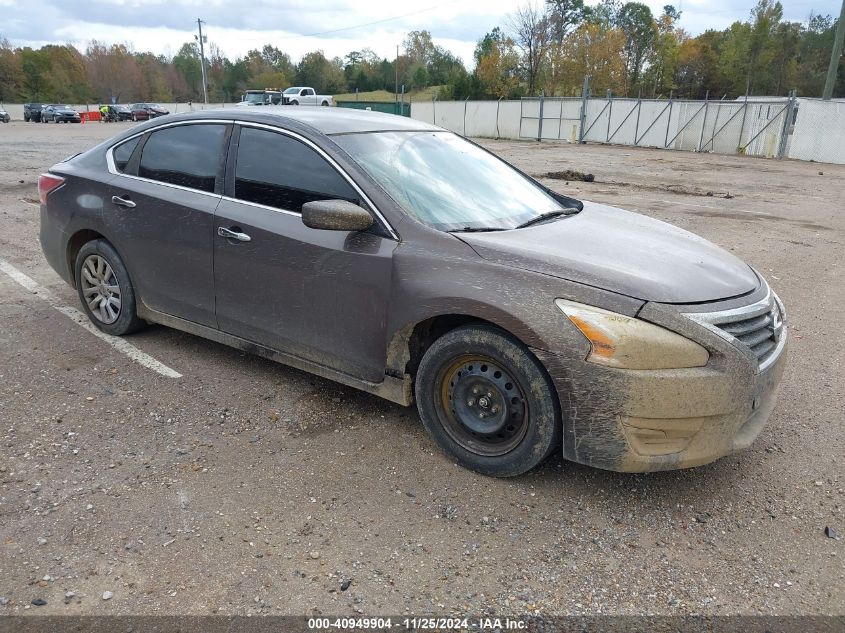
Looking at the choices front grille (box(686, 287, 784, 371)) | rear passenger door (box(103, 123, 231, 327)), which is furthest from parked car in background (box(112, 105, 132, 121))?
front grille (box(686, 287, 784, 371))

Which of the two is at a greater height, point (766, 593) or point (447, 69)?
point (447, 69)

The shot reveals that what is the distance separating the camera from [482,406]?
3.02 m

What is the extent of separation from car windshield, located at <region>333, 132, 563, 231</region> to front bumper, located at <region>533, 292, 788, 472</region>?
101 centimetres

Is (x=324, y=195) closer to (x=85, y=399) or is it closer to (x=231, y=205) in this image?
(x=231, y=205)

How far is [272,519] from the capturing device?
2.75 m

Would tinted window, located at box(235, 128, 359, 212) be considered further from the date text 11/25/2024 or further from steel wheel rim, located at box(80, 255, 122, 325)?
the date text 11/25/2024

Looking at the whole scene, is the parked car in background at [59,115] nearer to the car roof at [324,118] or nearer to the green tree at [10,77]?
the green tree at [10,77]

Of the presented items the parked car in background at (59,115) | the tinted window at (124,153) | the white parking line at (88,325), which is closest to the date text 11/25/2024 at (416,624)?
the white parking line at (88,325)

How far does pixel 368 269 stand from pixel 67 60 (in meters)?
108

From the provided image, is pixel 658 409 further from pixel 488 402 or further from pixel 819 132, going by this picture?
pixel 819 132

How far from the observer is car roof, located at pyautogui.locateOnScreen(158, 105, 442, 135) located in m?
3.68

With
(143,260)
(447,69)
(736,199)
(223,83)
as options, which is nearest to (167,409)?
(143,260)

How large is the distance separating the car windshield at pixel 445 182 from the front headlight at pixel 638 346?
0.94m

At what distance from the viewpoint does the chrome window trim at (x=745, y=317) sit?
268 centimetres
